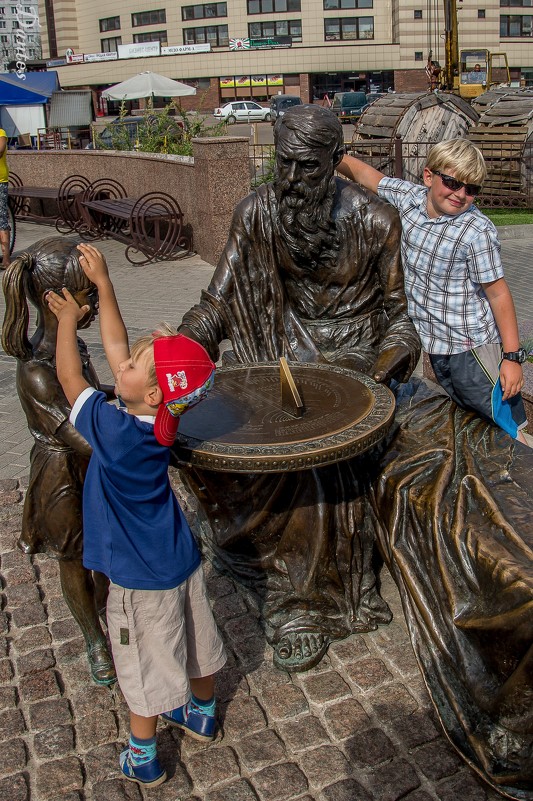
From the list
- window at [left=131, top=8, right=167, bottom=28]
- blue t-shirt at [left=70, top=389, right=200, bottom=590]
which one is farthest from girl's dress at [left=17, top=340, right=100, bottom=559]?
window at [left=131, top=8, right=167, bottom=28]

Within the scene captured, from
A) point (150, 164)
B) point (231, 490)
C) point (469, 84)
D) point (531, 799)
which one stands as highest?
point (469, 84)

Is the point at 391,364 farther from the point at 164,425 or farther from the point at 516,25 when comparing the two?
the point at 516,25

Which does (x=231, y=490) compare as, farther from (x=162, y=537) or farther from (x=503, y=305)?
(x=503, y=305)

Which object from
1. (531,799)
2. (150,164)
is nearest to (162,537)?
(531,799)

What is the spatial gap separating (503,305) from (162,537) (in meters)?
1.72

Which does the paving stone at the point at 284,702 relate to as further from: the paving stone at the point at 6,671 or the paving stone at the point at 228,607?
the paving stone at the point at 6,671

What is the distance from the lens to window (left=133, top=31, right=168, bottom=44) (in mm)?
52731

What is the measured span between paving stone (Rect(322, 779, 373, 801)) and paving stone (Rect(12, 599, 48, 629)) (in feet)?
5.00

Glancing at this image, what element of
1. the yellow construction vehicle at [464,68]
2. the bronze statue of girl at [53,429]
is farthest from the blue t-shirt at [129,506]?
the yellow construction vehicle at [464,68]

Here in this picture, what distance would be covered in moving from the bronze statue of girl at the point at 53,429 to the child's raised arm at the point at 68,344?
0.05m

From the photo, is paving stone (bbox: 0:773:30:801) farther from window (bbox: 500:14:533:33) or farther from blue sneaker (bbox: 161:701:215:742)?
window (bbox: 500:14:533:33)

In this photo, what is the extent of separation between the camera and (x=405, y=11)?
46.5 meters

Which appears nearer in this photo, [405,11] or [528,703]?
[528,703]

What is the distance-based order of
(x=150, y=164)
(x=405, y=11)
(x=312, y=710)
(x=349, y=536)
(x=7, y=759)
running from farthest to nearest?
1. (x=405, y=11)
2. (x=150, y=164)
3. (x=349, y=536)
4. (x=312, y=710)
5. (x=7, y=759)
